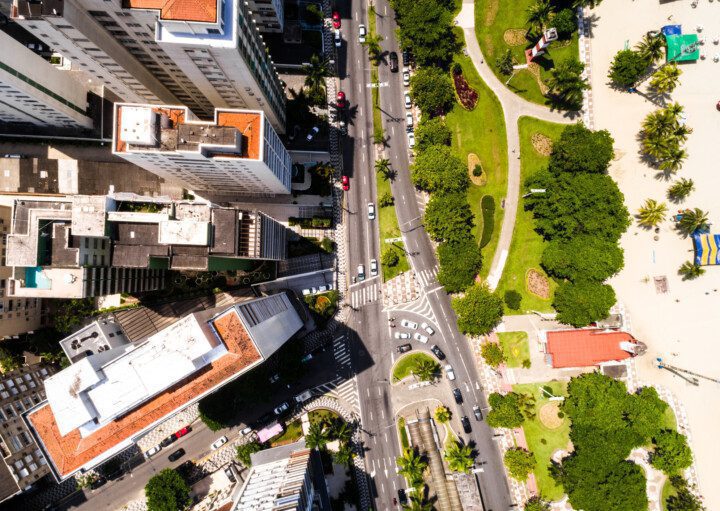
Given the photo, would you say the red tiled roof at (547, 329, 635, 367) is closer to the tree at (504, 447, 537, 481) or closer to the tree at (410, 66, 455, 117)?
the tree at (504, 447, 537, 481)

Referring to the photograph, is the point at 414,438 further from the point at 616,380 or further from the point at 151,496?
the point at 151,496

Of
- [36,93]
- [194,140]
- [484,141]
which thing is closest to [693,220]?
[484,141]

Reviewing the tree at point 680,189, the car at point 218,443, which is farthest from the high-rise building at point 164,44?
the tree at point 680,189

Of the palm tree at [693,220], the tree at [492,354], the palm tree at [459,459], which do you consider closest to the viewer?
the palm tree at [459,459]

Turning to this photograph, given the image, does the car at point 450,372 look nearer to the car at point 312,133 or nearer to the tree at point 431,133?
the tree at point 431,133

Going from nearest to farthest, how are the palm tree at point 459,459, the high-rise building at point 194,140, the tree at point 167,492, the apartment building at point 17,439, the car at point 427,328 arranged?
the high-rise building at point 194,140 → the apartment building at point 17,439 → the tree at point 167,492 → the palm tree at point 459,459 → the car at point 427,328

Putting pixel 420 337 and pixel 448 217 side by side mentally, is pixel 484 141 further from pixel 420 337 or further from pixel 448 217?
pixel 420 337

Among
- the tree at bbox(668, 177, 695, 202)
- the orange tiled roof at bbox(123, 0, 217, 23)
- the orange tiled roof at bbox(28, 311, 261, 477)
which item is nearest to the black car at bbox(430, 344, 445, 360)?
the orange tiled roof at bbox(28, 311, 261, 477)
